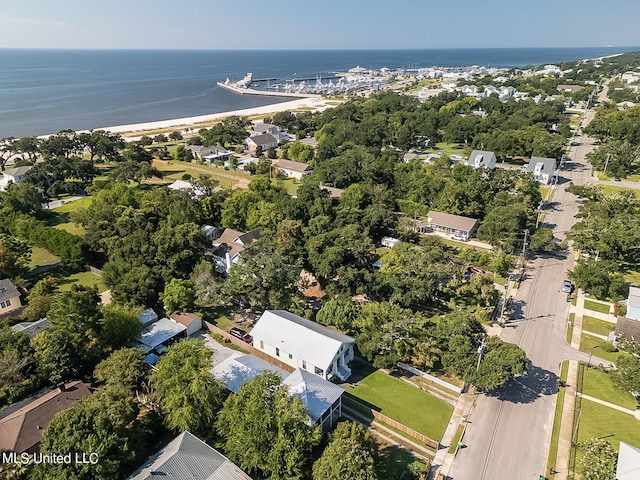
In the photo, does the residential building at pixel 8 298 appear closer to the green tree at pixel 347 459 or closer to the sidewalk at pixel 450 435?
the green tree at pixel 347 459

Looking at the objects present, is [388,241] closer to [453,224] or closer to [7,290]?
[453,224]

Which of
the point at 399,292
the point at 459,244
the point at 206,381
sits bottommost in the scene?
the point at 459,244

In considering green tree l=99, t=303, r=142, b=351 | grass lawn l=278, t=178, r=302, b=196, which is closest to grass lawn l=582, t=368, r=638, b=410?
green tree l=99, t=303, r=142, b=351

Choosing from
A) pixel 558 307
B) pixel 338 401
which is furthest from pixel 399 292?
pixel 558 307

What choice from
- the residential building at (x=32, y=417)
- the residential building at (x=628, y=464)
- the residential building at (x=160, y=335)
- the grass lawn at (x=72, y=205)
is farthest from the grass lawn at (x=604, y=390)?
the grass lawn at (x=72, y=205)

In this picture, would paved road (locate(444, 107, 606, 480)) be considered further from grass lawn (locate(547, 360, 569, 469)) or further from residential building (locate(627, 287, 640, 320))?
residential building (locate(627, 287, 640, 320))

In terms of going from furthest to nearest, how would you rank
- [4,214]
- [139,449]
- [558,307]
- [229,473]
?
[4,214], [558,307], [139,449], [229,473]

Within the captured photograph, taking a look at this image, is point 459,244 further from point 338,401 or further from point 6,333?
point 6,333
